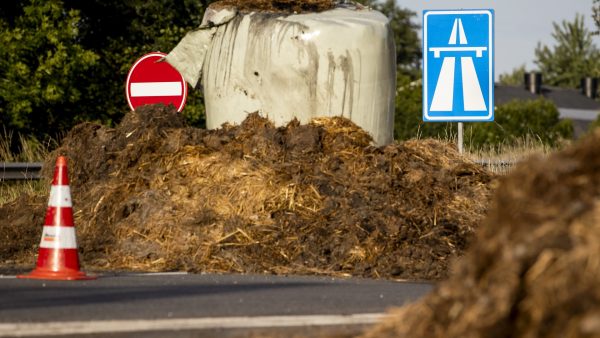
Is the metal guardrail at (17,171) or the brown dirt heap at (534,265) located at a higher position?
the brown dirt heap at (534,265)

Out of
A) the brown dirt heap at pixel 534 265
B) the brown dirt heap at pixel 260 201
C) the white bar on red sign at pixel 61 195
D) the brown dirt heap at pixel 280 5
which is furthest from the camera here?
the brown dirt heap at pixel 280 5

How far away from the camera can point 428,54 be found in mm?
14891

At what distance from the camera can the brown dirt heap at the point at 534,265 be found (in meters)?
4.59

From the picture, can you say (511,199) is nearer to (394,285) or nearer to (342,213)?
(394,285)

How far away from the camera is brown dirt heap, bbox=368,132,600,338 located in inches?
181

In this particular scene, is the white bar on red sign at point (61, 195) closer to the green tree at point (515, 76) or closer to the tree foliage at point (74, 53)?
the tree foliage at point (74, 53)

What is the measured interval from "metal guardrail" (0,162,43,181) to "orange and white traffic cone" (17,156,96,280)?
8.43 metres

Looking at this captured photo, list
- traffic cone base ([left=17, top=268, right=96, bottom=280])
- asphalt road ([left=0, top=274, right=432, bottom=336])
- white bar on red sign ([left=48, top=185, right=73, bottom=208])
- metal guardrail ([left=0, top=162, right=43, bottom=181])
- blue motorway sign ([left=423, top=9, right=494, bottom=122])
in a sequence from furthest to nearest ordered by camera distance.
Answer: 1. metal guardrail ([left=0, top=162, right=43, bottom=181])
2. blue motorway sign ([left=423, top=9, right=494, bottom=122])
3. white bar on red sign ([left=48, top=185, right=73, bottom=208])
4. traffic cone base ([left=17, top=268, right=96, bottom=280])
5. asphalt road ([left=0, top=274, right=432, bottom=336])

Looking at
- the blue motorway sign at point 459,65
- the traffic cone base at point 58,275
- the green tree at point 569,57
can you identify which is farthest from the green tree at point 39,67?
the green tree at point 569,57

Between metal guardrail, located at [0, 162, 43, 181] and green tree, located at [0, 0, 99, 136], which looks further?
green tree, located at [0, 0, 99, 136]

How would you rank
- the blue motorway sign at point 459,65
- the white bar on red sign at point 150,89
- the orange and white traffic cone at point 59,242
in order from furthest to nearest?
the white bar on red sign at point 150,89 → the blue motorway sign at point 459,65 → the orange and white traffic cone at point 59,242

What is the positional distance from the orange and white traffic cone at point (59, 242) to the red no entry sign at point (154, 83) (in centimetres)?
679

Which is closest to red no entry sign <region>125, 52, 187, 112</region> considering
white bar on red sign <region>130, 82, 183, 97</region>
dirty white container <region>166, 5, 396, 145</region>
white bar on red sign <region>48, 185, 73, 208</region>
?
white bar on red sign <region>130, 82, 183, 97</region>

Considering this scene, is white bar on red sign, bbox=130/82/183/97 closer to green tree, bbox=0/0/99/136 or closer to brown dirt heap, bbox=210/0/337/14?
brown dirt heap, bbox=210/0/337/14
